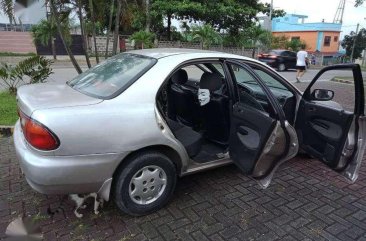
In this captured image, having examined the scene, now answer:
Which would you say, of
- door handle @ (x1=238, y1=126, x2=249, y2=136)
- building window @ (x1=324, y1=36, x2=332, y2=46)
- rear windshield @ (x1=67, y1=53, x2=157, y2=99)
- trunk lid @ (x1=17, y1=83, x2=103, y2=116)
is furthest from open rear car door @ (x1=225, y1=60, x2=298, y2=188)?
building window @ (x1=324, y1=36, x2=332, y2=46)

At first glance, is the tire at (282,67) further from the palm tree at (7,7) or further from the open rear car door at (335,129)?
the open rear car door at (335,129)

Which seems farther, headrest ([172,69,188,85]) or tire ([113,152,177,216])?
headrest ([172,69,188,85])

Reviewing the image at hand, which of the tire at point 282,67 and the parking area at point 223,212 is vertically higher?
the parking area at point 223,212

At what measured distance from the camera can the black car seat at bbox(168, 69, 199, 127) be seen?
4.05 metres

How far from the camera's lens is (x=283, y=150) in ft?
10.2

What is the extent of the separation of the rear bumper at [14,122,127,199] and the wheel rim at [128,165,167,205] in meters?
0.28

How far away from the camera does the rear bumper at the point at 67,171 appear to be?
2674mm

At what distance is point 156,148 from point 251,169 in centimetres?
92

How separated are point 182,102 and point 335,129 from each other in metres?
1.72

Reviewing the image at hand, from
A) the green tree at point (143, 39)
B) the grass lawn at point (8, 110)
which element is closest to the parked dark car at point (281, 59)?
the green tree at point (143, 39)

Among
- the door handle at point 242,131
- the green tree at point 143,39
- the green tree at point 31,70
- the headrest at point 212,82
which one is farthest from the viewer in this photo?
the green tree at point 143,39

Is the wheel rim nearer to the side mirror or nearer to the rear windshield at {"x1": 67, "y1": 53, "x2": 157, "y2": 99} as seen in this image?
the rear windshield at {"x1": 67, "y1": 53, "x2": 157, "y2": 99}

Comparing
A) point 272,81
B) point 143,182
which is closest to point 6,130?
point 143,182

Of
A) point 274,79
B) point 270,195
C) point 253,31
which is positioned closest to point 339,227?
point 270,195
